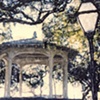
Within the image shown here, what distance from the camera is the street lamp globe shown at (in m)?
5.46

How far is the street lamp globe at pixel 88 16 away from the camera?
17.9ft

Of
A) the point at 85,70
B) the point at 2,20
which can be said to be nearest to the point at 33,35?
the point at 85,70

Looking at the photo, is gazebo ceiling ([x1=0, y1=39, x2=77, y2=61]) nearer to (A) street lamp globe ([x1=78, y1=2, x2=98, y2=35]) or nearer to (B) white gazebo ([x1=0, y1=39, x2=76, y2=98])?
(B) white gazebo ([x1=0, y1=39, x2=76, y2=98])

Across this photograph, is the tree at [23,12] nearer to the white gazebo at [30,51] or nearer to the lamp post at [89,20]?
the lamp post at [89,20]

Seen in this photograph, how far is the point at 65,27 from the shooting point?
41.9 feet

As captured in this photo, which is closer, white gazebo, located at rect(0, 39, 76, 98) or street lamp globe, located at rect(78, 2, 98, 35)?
street lamp globe, located at rect(78, 2, 98, 35)

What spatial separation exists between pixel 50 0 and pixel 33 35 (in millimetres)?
11862

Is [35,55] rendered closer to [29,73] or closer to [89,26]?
[29,73]

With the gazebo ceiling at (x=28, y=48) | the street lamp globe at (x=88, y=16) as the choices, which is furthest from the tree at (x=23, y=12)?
the gazebo ceiling at (x=28, y=48)

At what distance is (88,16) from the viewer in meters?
5.46

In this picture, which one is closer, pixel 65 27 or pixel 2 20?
pixel 2 20

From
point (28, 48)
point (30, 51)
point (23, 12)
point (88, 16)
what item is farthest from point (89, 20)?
point (30, 51)

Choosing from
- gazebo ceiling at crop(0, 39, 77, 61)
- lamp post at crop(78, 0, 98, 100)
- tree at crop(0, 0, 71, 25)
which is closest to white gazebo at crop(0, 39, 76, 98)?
gazebo ceiling at crop(0, 39, 77, 61)

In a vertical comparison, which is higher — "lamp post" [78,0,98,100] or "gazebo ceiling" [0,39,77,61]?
"gazebo ceiling" [0,39,77,61]
